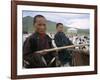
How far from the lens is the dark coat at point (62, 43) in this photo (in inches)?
75.4

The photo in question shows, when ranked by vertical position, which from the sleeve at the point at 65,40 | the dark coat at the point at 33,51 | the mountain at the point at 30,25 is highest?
the mountain at the point at 30,25

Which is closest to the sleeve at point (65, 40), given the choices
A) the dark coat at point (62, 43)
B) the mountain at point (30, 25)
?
the dark coat at point (62, 43)

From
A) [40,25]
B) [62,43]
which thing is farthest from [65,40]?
[40,25]

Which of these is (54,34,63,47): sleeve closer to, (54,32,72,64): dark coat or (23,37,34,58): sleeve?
(54,32,72,64): dark coat

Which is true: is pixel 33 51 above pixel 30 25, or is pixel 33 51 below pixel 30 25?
below

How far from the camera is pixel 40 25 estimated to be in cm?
187

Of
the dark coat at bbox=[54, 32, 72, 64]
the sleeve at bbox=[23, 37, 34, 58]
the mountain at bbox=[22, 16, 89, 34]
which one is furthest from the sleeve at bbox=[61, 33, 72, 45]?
the sleeve at bbox=[23, 37, 34, 58]

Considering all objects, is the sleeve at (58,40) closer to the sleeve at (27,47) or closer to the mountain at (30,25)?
the mountain at (30,25)

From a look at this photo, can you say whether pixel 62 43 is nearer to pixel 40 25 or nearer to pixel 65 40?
pixel 65 40

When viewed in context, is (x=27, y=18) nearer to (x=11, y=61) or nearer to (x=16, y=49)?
(x=16, y=49)

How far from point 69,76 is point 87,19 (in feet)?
1.92

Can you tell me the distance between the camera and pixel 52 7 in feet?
6.17

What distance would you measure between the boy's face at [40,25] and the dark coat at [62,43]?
0.14 metres

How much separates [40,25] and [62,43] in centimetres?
27
